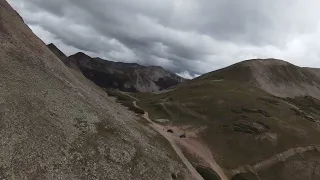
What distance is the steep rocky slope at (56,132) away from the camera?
60388mm

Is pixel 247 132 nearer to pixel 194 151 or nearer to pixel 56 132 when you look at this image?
→ pixel 194 151

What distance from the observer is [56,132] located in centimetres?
6825

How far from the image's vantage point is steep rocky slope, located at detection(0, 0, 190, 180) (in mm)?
60388

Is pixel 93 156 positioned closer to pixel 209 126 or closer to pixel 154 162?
pixel 154 162

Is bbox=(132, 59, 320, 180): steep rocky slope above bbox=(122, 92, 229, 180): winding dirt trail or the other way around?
above

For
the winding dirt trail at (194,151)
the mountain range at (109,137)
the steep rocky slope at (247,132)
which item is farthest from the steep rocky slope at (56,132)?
the steep rocky slope at (247,132)

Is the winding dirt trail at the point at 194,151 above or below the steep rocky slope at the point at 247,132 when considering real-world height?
below

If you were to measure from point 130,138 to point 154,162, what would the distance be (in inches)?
319

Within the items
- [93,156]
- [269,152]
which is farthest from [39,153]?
[269,152]

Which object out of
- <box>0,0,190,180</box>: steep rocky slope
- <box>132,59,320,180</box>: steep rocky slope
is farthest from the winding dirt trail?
<box>0,0,190,180</box>: steep rocky slope

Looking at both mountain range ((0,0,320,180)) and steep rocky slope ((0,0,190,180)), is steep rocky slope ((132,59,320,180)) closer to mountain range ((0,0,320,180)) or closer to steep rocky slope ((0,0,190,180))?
mountain range ((0,0,320,180))

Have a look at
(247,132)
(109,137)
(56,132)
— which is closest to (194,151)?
(247,132)

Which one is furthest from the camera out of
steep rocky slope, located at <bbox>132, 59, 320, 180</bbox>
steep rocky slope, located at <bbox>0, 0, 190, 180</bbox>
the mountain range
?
steep rocky slope, located at <bbox>132, 59, 320, 180</bbox>

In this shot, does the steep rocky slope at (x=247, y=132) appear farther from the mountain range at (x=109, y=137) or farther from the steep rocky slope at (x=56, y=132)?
the steep rocky slope at (x=56, y=132)
